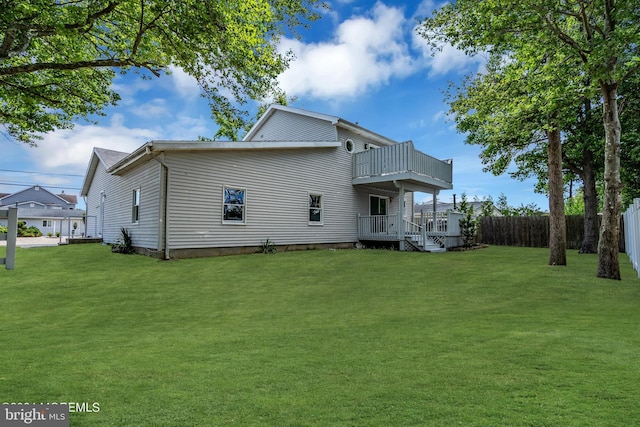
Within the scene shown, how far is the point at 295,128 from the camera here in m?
19.4

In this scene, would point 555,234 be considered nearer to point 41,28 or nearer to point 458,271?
point 458,271

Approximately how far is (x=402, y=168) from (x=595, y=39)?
8.36 metres

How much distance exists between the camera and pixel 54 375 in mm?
3172

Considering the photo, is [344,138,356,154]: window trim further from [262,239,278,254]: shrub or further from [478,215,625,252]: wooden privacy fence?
[478,215,625,252]: wooden privacy fence

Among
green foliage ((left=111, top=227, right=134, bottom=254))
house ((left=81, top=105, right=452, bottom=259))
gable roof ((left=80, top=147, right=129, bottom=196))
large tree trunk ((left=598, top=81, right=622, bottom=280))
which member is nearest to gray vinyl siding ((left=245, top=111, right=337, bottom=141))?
house ((left=81, top=105, right=452, bottom=259))

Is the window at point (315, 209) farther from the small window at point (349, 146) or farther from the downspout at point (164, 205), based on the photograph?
the downspout at point (164, 205)

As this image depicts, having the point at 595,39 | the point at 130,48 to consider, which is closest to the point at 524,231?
the point at 595,39

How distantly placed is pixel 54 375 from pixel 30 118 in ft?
44.8

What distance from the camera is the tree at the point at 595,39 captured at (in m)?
8.08

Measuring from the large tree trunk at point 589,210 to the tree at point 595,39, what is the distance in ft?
29.5

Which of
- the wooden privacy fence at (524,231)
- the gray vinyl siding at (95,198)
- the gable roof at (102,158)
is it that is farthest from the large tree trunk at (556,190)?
the gray vinyl siding at (95,198)

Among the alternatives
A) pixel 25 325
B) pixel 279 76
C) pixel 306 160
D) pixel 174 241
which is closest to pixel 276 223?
pixel 306 160

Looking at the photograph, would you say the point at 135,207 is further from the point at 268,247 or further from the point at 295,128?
the point at 295,128

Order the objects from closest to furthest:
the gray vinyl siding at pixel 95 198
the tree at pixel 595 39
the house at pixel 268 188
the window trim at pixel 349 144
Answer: the tree at pixel 595 39 < the house at pixel 268 188 < the window trim at pixel 349 144 < the gray vinyl siding at pixel 95 198
